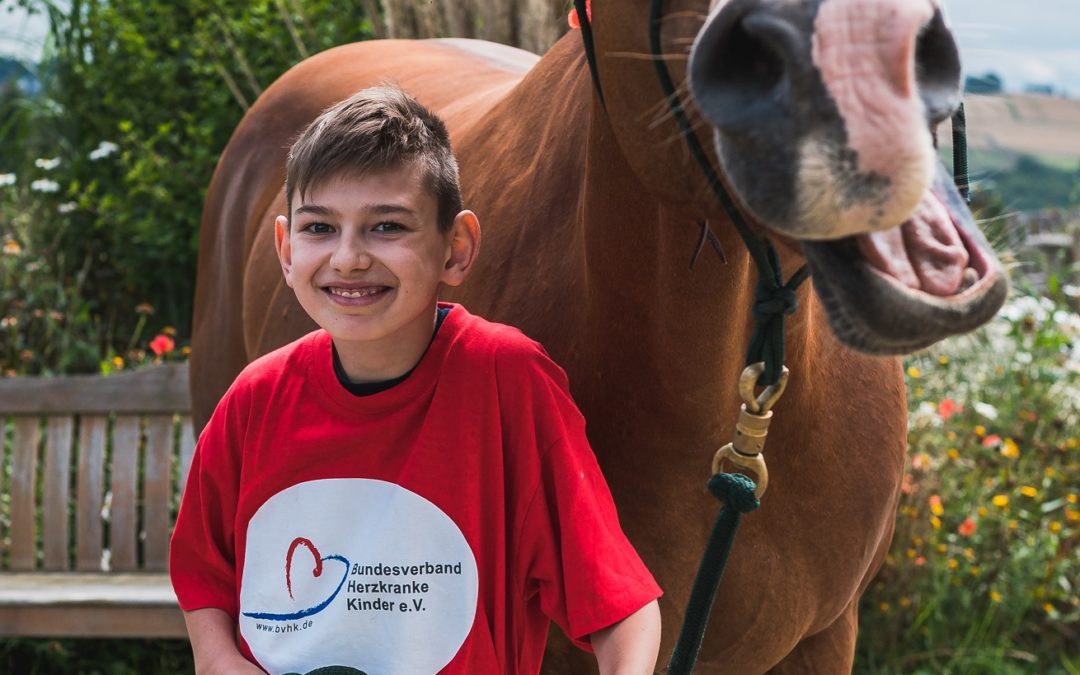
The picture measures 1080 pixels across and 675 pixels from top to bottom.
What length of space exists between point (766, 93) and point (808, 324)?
2.07ft

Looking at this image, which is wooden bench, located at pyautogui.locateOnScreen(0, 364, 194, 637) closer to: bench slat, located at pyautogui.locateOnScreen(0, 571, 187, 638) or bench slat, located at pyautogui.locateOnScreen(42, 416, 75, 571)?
bench slat, located at pyautogui.locateOnScreen(42, 416, 75, 571)

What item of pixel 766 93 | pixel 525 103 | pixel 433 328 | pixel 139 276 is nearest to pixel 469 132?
pixel 525 103

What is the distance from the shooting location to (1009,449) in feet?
12.2

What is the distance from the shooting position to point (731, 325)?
4.87 ft

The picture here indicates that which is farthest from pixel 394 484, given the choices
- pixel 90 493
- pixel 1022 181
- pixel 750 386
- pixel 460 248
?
pixel 90 493

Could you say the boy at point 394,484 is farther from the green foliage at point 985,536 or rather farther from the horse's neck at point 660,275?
the green foliage at point 985,536

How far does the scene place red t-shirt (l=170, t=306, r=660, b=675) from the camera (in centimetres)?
141

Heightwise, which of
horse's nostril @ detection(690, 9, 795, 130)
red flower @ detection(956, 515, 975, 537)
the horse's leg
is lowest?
red flower @ detection(956, 515, 975, 537)

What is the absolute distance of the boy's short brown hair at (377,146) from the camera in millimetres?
1469

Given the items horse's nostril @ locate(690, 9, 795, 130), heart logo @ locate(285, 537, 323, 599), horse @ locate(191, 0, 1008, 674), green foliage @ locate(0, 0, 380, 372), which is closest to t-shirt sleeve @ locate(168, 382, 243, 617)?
heart logo @ locate(285, 537, 323, 599)

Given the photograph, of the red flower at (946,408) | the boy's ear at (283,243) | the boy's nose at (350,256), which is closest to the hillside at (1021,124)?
the boy's nose at (350,256)

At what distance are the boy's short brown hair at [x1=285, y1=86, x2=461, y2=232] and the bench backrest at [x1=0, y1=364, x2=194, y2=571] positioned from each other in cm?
263

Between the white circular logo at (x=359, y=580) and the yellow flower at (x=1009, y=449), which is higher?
the white circular logo at (x=359, y=580)

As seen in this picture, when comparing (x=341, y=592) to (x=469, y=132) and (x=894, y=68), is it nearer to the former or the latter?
(x=894, y=68)
